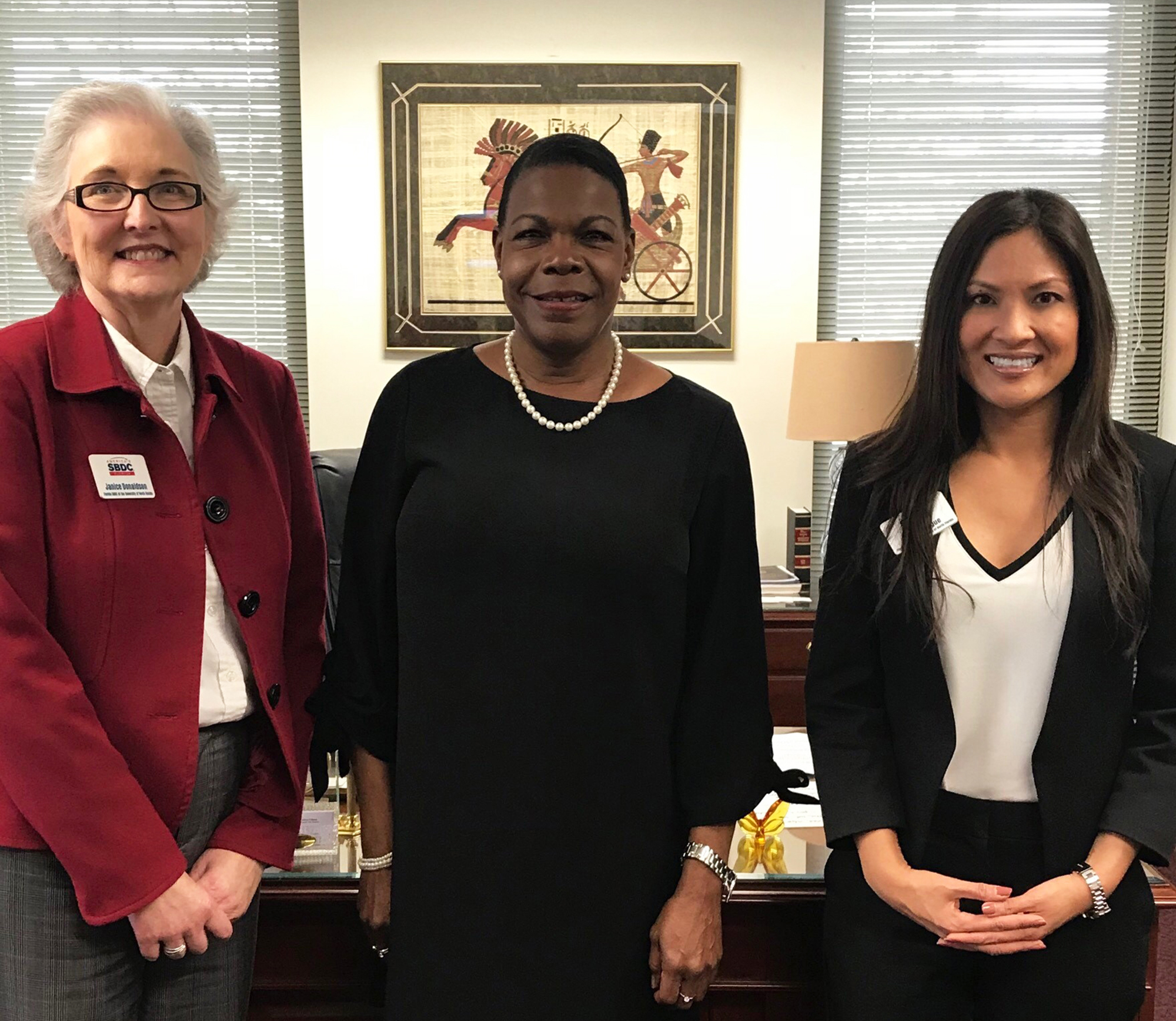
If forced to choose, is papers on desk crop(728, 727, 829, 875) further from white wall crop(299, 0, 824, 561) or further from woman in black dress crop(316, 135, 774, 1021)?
white wall crop(299, 0, 824, 561)

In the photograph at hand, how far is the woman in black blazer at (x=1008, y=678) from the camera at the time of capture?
1.31 m

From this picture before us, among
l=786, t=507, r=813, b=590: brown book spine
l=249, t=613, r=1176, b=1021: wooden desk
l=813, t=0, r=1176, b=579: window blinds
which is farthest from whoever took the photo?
l=813, t=0, r=1176, b=579: window blinds

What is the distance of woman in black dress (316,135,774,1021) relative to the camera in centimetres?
129

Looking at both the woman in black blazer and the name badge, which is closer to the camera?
the name badge

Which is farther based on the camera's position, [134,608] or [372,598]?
[372,598]

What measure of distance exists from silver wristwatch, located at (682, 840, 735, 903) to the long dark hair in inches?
15.4

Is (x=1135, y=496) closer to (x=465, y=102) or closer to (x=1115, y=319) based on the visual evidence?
(x=1115, y=319)

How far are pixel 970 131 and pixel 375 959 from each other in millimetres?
3900

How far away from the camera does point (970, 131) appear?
4.24 m

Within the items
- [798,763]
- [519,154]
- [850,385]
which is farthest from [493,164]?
[798,763]

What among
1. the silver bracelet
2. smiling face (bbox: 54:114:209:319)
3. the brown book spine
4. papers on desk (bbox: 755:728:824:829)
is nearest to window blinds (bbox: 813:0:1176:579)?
the brown book spine

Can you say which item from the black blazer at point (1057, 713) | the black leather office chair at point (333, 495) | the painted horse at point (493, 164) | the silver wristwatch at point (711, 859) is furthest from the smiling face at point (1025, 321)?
the painted horse at point (493, 164)

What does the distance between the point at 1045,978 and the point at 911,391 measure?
0.77m

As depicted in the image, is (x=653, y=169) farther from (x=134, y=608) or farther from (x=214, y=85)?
(x=134, y=608)
